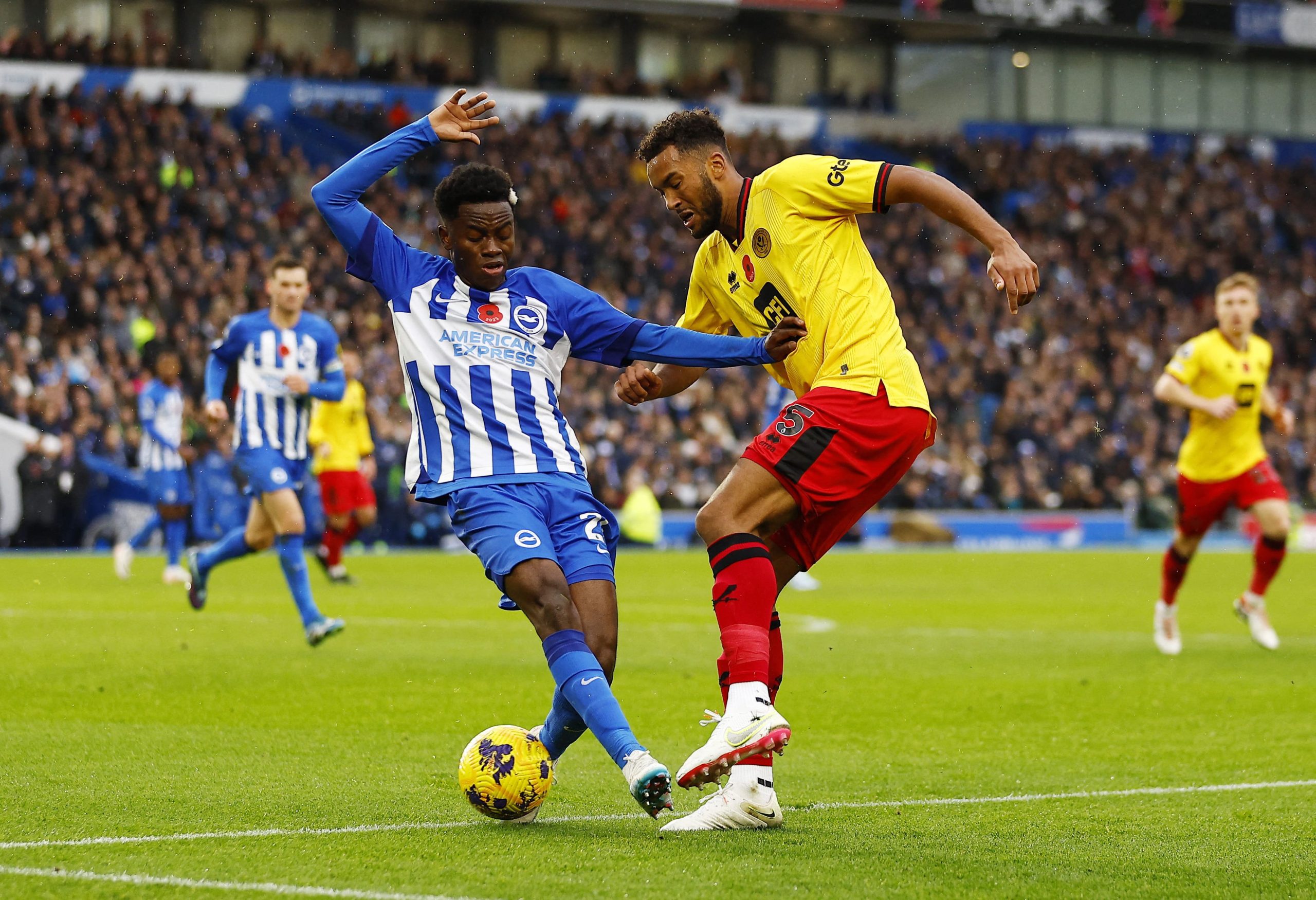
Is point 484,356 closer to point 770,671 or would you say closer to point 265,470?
point 770,671

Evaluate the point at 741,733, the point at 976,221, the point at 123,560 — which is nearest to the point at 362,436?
the point at 123,560

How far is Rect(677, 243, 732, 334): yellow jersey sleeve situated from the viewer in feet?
19.0

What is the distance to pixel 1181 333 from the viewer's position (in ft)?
112

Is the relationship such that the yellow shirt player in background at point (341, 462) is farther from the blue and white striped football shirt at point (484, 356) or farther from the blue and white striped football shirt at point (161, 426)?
the blue and white striped football shirt at point (484, 356)

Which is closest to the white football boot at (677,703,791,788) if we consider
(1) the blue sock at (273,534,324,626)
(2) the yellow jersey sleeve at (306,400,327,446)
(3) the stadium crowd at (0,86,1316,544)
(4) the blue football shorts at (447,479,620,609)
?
(4) the blue football shorts at (447,479,620,609)

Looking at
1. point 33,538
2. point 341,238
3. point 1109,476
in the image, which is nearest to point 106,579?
point 33,538

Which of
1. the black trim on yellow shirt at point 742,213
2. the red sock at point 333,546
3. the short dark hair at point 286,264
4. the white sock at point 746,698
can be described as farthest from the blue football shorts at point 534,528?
the red sock at point 333,546

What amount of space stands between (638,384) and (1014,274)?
4.09ft

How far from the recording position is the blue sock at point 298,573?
989 cm

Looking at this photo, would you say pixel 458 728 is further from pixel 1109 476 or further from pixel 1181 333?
pixel 1181 333

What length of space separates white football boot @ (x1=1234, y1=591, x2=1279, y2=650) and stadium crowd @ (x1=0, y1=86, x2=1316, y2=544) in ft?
35.2

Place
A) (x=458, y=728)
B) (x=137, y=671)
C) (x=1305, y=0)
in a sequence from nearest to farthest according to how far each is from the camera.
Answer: (x=458, y=728) → (x=137, y=671) → (x=1305, y=0)

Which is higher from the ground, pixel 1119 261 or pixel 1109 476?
pixel 1119 261

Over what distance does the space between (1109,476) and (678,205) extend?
2561cm
